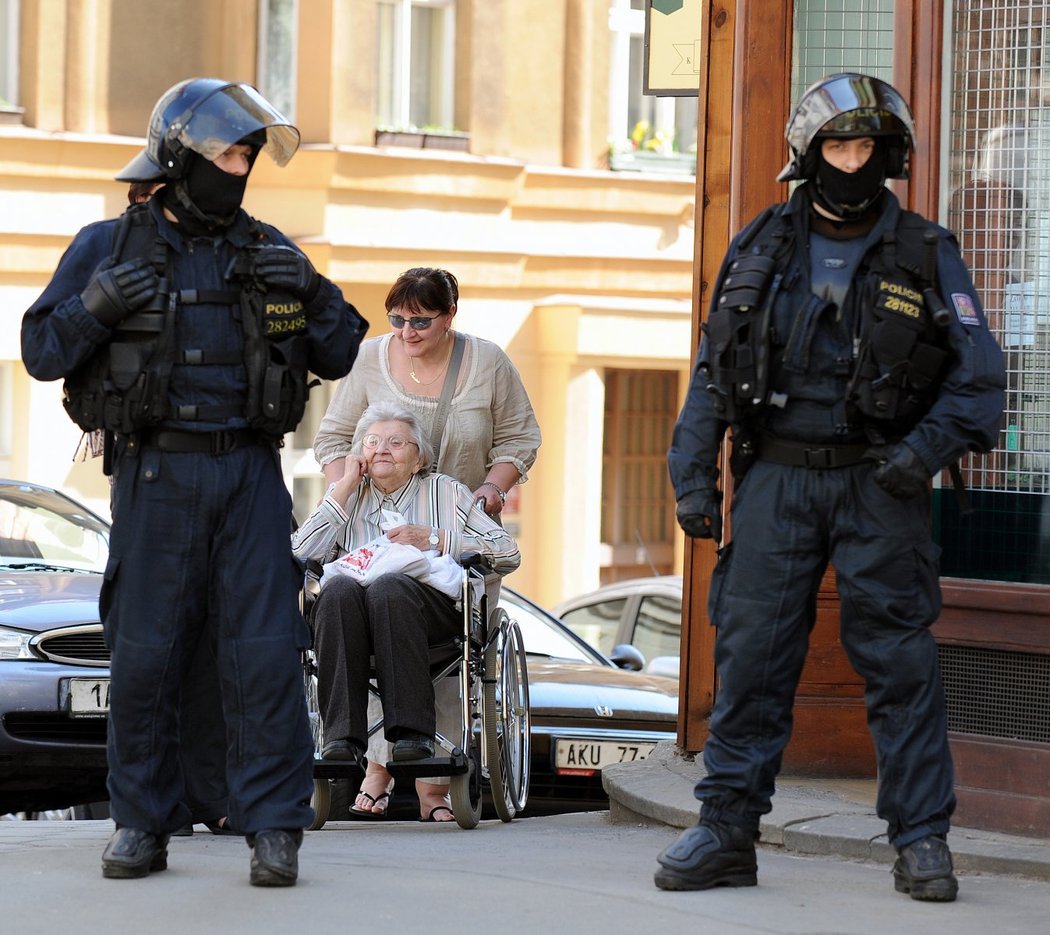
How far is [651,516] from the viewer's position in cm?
2389

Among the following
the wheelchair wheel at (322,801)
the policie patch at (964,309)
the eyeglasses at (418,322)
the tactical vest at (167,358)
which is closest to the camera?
the policie patch at (964,309)

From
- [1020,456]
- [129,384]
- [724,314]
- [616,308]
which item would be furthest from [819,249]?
[616,308]

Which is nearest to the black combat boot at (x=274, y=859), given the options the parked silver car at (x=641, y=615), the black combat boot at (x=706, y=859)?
the black combat boot at (x=706, y=859)

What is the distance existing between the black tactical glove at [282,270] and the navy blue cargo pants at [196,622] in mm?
456

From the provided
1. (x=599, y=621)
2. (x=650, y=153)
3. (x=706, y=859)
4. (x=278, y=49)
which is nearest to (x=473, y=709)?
(x=706, y=859)

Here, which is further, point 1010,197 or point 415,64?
point 415,64

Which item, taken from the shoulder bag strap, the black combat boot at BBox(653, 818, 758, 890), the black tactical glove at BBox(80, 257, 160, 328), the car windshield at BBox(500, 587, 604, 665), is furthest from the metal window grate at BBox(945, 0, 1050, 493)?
the car windshield at BBox(500, 587, 604, 665)

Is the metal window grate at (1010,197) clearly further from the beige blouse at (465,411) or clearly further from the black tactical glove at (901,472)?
the beige blouse at (465,411)

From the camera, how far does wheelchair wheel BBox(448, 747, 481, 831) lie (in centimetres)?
784

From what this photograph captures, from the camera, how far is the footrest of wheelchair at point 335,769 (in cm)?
756

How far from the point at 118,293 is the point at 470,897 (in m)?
1.86

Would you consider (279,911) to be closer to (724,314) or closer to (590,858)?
(590,858)

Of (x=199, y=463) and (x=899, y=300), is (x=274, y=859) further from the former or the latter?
(x=899, y=300)

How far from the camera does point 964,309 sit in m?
5.89
